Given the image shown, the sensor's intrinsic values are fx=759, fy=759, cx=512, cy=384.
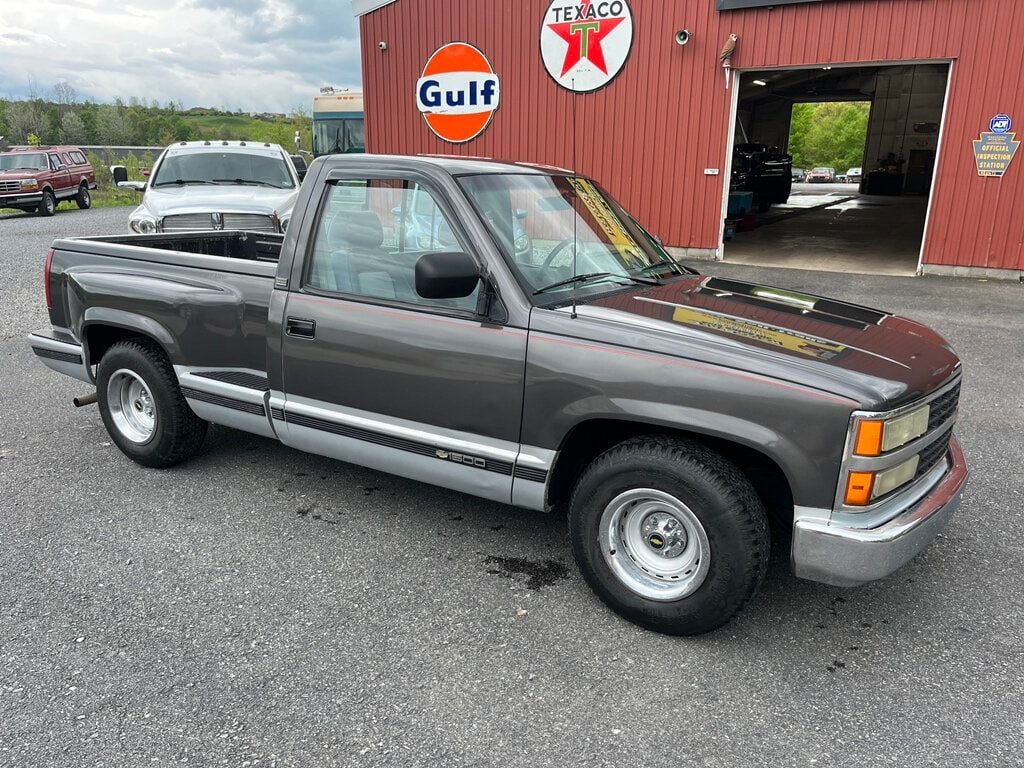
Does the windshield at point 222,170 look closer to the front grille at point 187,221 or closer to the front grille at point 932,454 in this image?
the front grille at point 187,221

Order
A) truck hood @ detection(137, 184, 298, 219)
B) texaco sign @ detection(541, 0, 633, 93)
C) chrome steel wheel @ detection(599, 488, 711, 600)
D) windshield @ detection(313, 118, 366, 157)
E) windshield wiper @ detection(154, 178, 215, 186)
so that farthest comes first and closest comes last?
windshield @ detection(313, 118, 366, 157) < texaco sign @ detection(541, 0, 633, 93) < windshield wiper @ detection(154, 178, 215, 186) < truck hood @ detection(137, 184, 298, 219) < chrome steel wheel @ detection(599, 488, 711, 600)

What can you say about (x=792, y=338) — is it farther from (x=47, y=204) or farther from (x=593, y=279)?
(x=47, y=204)

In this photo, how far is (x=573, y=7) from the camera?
12.8 m

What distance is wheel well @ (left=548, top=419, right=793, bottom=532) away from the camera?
3.05 meters

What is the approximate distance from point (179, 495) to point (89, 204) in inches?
994

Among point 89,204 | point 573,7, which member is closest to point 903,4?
point 573,7

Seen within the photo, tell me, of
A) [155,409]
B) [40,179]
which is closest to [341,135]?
[40,179]

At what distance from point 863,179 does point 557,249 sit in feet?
121

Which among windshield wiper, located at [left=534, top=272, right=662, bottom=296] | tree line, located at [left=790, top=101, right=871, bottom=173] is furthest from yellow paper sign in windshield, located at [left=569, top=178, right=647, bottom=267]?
tree line, located at [left=790, top=101, right=871, bottom=173]

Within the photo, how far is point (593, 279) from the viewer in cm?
359

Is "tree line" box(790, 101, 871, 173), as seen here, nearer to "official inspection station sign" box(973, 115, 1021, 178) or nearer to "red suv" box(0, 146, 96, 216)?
"red suv" box(0, 146, 96, 216)

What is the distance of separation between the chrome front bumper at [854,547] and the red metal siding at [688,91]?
10212mm

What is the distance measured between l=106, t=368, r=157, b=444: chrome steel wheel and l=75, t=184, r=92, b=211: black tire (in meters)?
23.9

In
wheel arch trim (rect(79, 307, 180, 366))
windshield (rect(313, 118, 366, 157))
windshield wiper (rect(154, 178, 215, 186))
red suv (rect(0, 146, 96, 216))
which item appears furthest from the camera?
red suv (rect(0, 146, 96, 216))
